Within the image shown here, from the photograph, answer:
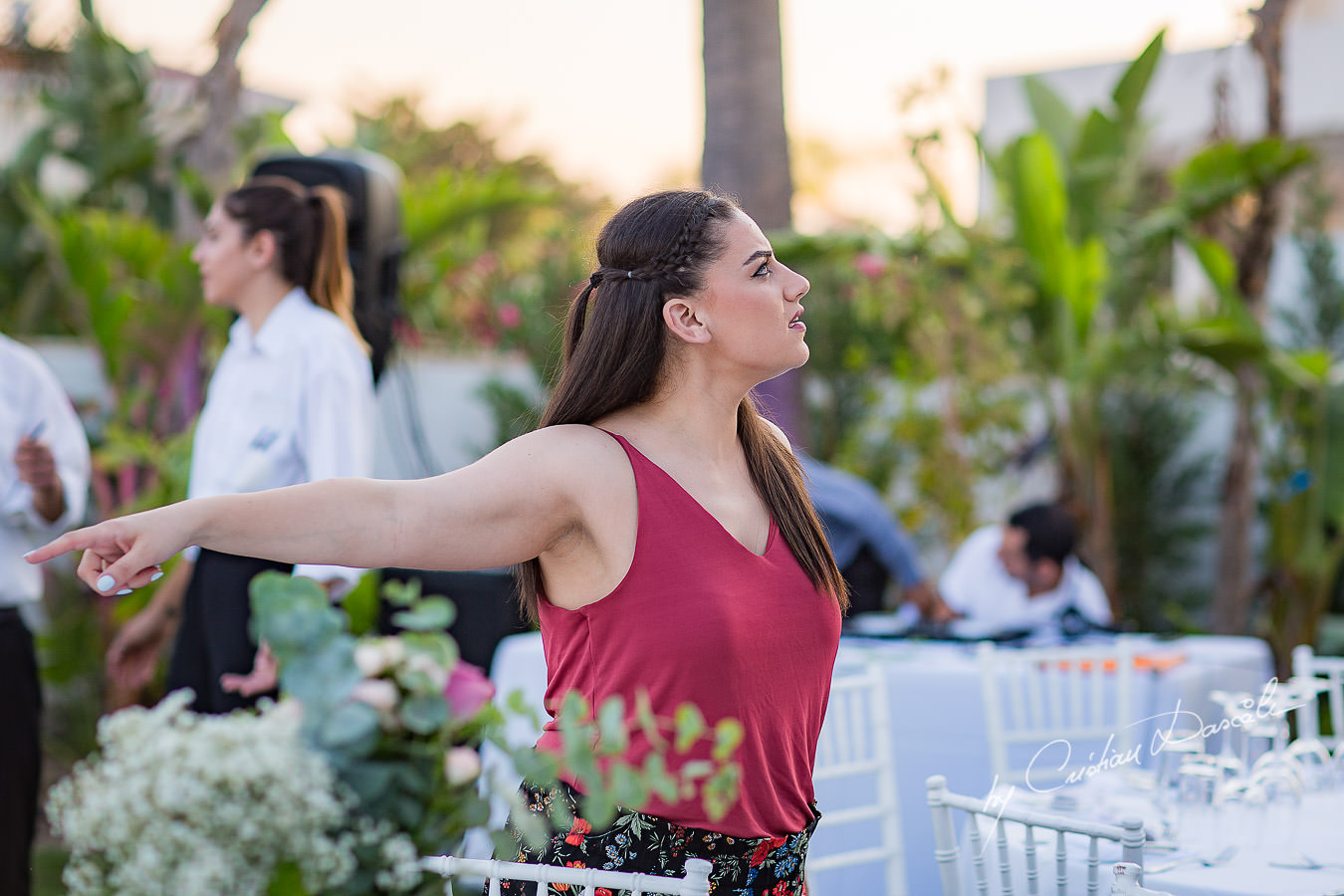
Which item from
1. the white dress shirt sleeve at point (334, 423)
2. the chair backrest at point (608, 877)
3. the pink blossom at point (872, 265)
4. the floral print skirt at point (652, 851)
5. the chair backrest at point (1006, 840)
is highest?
the pink blossom at point (872, 265)

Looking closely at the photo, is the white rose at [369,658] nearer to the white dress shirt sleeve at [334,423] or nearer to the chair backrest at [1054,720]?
the white dress shirt sleeve at [334,423]

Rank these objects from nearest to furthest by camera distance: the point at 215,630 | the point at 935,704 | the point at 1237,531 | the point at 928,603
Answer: the point at 215,630 → the point at 935,704 → the point at 928,603 → the point at 1237,531

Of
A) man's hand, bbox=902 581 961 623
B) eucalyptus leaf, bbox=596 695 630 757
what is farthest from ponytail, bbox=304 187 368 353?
man's hand, bbox=902 581 961 623

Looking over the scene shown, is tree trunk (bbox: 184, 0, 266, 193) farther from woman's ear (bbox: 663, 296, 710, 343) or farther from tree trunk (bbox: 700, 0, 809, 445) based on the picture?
woman's ear (bbox: 663, 296, 710, 343)

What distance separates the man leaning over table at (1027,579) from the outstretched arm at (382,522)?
10.9 ft

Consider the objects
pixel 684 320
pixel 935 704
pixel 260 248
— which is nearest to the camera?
pixel 684 320

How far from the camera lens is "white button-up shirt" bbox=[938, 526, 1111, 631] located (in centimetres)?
494

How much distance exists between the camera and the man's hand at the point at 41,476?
2939 millimetres

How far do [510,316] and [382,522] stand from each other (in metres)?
7.16

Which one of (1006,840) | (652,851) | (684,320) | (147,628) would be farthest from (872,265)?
(652,851)

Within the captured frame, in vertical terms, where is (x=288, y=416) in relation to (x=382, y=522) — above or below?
above

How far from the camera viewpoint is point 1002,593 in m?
5.14

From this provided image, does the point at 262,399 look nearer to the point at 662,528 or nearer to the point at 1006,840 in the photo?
the point at 662,528

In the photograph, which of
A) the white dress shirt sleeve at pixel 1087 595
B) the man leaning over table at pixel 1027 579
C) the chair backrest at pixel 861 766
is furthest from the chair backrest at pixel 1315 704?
the white dress shirt sleeve at pixel 1087 595
